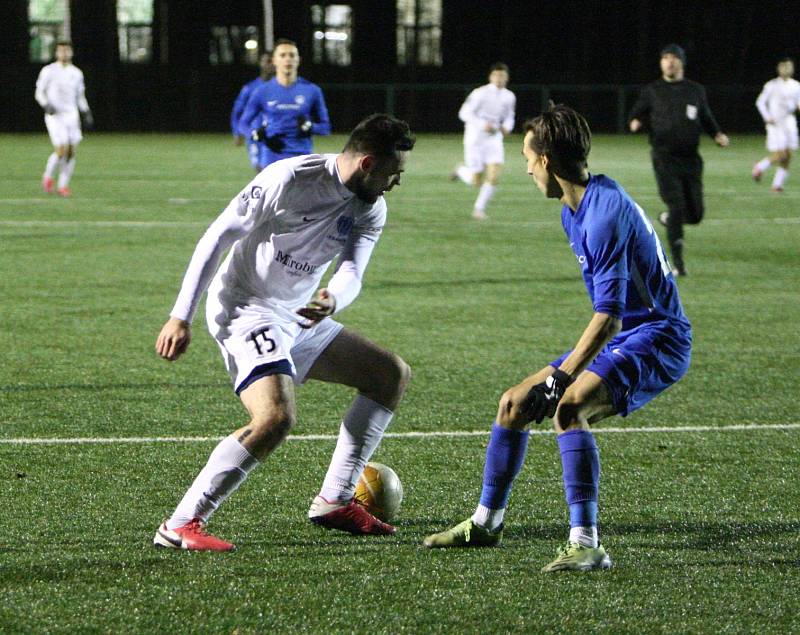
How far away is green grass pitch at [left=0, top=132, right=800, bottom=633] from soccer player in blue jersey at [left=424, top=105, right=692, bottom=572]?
291 millimetres

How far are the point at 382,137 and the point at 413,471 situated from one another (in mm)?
1806

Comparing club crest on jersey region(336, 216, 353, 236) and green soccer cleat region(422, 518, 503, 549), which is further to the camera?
club crest on jersey region(336, 216, 353, 236)

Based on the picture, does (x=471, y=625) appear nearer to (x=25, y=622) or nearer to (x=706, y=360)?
(x=25, y=622)

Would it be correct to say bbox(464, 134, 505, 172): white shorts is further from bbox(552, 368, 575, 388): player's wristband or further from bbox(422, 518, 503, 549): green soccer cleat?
bbox(552, 368, 575, 388): player's wristband

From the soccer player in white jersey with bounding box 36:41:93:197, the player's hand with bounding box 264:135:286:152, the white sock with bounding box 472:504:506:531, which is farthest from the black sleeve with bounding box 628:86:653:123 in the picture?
the soccer player in white jersey with bounding box 36:41:93:197

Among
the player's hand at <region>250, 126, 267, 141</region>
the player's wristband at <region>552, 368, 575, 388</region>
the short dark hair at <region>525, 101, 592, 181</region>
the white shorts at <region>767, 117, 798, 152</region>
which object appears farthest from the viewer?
the white shorts at <region>767, 117, 798, 152</region>

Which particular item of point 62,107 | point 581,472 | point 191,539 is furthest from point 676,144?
point 62,107

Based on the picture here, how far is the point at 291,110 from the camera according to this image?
1477 centimetres

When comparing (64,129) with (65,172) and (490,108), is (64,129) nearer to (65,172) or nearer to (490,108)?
(65,172)

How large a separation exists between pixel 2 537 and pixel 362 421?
55.3 inches

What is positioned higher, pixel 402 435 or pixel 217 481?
pixel 217 481

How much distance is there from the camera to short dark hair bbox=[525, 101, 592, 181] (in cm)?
459

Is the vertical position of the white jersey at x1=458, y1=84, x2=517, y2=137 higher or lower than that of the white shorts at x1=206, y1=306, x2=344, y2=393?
lower

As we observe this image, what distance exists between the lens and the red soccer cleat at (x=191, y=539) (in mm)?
4777
